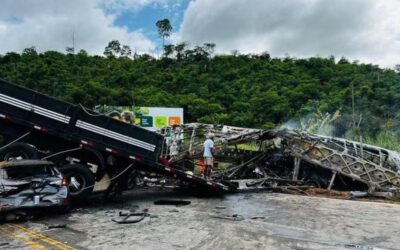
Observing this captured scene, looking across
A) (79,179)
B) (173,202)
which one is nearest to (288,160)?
(173,202)

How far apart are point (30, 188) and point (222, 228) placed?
14.9ft

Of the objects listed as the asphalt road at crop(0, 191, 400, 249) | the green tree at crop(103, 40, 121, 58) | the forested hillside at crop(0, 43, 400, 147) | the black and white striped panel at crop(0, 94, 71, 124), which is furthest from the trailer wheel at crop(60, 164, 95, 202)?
the green tree at crop(103, 40, 121, 58)

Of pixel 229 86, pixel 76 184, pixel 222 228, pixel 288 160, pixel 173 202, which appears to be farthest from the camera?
pixel 229 86

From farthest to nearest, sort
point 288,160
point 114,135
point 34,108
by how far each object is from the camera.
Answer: point 288,160 → point 114,135 → point 34,108

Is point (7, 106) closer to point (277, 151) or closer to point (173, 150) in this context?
point (173, 150)

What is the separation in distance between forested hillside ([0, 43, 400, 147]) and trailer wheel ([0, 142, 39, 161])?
103 feet

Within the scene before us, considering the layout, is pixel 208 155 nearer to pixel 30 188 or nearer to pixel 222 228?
pixel 222 228

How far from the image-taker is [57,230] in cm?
881

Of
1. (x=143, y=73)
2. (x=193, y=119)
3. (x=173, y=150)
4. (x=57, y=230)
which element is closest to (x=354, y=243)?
(x=57, y=230)

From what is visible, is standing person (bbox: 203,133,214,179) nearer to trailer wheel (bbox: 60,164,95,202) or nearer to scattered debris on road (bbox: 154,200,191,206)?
scattered debris on road (bbox: 154,200,191,206)

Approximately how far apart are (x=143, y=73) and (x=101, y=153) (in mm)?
47632

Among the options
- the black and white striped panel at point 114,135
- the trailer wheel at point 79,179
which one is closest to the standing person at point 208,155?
the black and white striped panel at point 114,135

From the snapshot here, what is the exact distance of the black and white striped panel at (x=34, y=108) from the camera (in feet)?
38.1

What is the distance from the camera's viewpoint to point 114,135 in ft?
41.1
